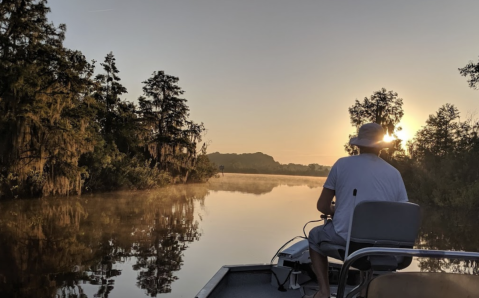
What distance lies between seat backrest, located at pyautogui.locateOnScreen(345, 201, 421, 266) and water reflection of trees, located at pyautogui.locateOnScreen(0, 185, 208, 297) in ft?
12.9

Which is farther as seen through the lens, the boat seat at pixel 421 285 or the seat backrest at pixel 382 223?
the seat backrest at pixel 382 223

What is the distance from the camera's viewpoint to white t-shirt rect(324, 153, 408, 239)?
8.68 ft

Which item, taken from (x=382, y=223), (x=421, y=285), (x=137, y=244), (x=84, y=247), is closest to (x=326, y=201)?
(x=382, y=223)

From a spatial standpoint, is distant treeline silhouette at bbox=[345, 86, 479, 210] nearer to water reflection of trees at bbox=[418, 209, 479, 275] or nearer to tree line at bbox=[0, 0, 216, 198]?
water reflection of trees at bbox=[418, 209, 479, 275]

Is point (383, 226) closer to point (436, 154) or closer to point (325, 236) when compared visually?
point (325, 236)

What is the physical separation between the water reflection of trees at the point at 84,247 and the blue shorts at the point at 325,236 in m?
3.39

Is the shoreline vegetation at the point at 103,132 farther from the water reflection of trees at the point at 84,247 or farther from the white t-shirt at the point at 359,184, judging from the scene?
the white t-shirt at the point at 359,184

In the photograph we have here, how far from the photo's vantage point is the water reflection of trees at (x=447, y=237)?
7.20m

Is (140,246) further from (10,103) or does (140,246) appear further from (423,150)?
(423,150)

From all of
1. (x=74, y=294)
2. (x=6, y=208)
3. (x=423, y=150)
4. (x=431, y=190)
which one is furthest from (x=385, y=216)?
(x=423, y=150)

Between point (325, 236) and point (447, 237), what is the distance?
10.7 m

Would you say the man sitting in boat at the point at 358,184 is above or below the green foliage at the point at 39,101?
below

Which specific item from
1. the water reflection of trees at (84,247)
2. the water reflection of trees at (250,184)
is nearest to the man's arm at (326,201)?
the water reflection of trees at (84,247)

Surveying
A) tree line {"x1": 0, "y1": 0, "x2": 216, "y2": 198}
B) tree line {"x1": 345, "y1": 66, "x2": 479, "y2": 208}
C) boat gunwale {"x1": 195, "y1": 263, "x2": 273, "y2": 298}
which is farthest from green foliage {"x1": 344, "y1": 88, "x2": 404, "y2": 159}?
boat gunwale {"x1": 195, "y1": 263, "x2": 273, "y2": 298}
